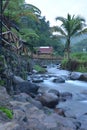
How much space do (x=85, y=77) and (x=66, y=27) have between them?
10941mm

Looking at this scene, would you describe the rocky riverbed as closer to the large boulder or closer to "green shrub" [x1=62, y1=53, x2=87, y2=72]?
the large boulder

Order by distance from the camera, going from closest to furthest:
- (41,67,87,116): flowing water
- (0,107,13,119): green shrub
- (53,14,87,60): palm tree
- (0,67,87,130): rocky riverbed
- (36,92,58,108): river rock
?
(0,107,13,119): green shrub, (0,67,87,130): rocky riverbed, (41,67,87,116): flowing water, (36,92,58,108): river rock, (53,14,87,60): palm tree

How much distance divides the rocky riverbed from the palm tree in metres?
9.44

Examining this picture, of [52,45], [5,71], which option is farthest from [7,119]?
[52,45]

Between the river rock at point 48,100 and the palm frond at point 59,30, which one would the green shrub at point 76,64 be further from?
the river rock at point 48,100

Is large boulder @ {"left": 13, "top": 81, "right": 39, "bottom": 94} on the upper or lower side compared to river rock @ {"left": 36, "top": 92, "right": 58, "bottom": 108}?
upper

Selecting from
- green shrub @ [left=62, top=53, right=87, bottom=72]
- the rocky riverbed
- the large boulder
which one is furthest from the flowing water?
green shrub @ [left=62, top=53, right=87, bottom=72]

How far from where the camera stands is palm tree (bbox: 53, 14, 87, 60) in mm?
30859

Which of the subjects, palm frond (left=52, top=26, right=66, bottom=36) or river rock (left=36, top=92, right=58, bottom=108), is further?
palm frond (left=52, top=26, right=66, bottom=36)

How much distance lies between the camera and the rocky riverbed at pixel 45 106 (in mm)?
6340

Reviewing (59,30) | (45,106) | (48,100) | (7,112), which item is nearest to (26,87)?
(48,100)

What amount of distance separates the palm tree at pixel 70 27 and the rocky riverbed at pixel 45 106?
9.44 meters

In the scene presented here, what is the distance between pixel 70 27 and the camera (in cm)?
3077

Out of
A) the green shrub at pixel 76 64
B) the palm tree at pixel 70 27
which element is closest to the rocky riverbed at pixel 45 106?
the green shrub at pixel 76 64
